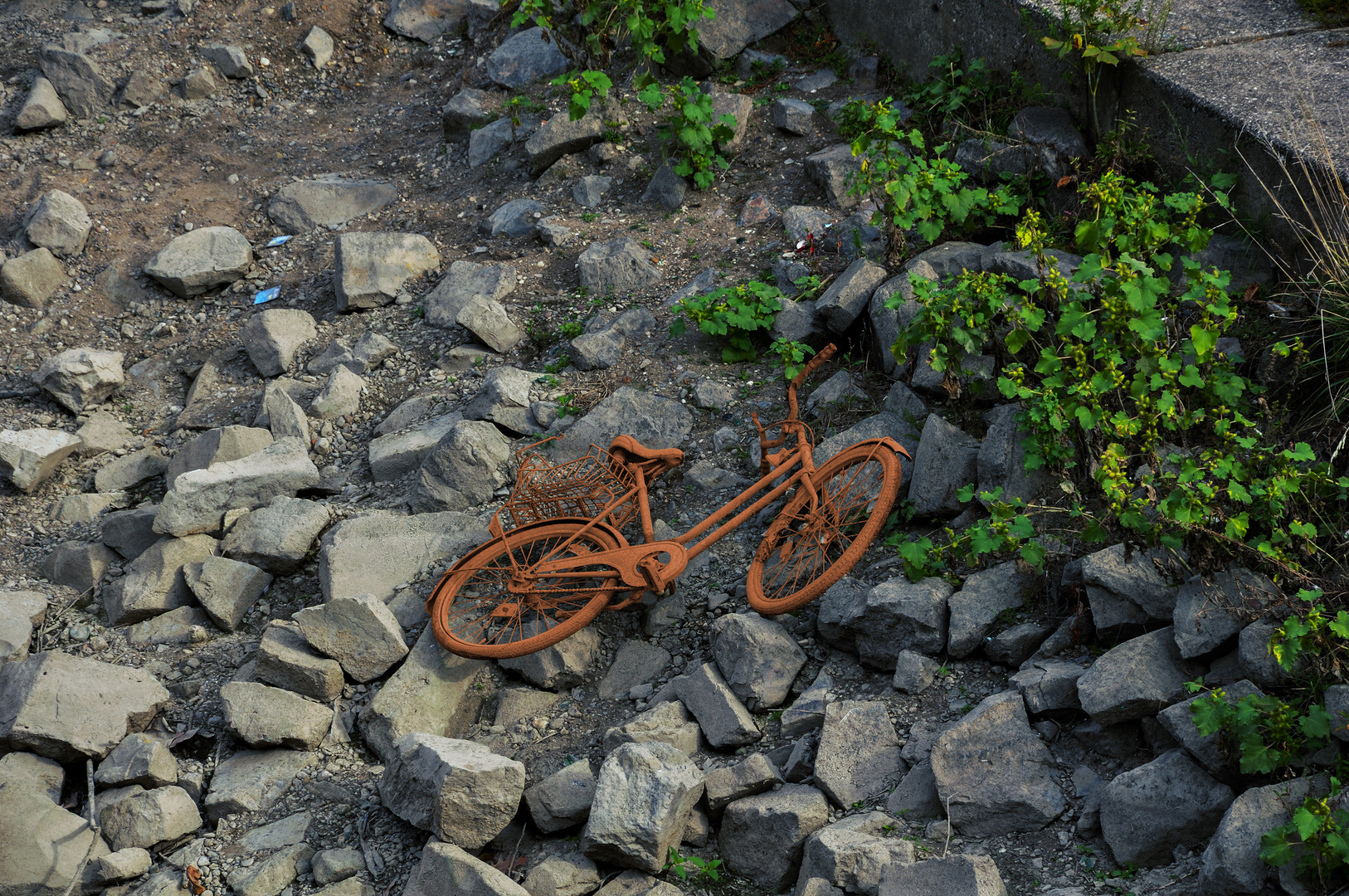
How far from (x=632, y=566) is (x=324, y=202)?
4522 millimetres

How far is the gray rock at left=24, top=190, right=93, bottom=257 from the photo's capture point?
6.84 m

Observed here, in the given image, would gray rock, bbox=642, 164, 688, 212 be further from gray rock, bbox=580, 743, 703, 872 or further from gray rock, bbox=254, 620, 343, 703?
gray rock, bbox=580, 743, 703, 872

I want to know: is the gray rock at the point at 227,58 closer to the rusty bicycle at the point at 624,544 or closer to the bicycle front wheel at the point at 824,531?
the rusty bicycle at the point at 624,544

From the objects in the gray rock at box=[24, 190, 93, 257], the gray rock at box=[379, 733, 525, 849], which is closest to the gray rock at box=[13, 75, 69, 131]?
the gray rock at box=[24, 190, 93, 257]

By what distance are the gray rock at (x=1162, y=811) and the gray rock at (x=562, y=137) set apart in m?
5.40

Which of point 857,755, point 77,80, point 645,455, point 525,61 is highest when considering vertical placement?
point 525,61

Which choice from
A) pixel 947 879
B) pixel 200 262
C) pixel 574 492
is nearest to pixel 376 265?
pixel 200 262

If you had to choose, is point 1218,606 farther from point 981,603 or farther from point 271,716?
point 271,716

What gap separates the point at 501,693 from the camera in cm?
414

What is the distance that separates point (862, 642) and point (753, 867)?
0.97m

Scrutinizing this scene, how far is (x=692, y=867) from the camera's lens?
3393mm

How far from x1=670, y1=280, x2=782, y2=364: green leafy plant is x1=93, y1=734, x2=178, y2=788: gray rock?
10.4 ft

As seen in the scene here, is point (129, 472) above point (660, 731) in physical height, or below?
below

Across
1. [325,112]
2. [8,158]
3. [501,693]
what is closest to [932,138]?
[501,693]
